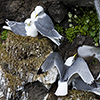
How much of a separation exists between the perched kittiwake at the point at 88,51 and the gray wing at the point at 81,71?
0.90 feet

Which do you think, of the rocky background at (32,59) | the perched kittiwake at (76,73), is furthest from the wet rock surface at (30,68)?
the perched kittiwake at (76,73)

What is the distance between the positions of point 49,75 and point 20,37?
1.98 feet

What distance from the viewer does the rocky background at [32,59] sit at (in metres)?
1.79

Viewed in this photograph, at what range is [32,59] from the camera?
190 centimetres

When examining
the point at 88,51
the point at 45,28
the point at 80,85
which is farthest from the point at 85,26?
the point at 80,85

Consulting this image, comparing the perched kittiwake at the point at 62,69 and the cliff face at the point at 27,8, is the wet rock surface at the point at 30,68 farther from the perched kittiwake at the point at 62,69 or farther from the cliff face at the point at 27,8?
the cliff face at the point at 27,8

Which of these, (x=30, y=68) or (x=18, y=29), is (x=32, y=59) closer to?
(x=30, y=68)

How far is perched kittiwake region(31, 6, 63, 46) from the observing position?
6.06 ft

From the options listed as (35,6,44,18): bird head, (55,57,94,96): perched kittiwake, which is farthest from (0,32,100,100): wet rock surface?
(35,6,44,18): bird head

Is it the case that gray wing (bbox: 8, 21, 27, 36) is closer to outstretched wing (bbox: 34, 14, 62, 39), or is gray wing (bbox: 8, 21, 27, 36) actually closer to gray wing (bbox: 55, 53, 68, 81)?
outstretched wing (bbox: 34, 14, 62, 39)

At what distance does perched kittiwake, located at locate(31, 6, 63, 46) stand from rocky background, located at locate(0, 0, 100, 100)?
5.0 inches

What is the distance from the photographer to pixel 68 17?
2.14 m

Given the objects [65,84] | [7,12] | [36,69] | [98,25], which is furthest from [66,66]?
[7,12]

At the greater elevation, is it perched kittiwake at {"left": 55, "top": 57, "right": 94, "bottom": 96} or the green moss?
the green moss
